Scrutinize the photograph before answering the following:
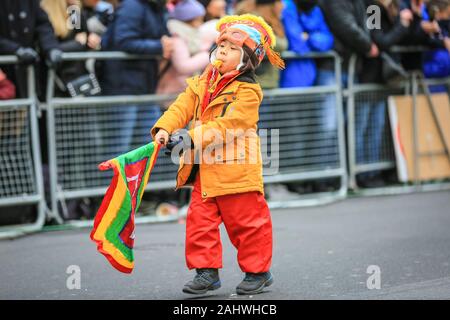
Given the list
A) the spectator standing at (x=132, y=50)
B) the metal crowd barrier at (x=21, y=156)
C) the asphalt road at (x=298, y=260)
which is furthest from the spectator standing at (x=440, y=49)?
the metal crowd barrier at (x=21, y=156)

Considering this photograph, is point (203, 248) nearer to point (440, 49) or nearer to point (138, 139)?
point (138, 139)

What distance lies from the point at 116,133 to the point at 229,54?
12.7 feet

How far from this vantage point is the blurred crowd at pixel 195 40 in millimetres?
9719

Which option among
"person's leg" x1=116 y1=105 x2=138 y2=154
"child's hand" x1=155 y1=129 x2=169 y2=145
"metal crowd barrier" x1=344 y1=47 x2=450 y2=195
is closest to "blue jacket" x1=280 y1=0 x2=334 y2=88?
"metal crowd barrier" x1=344 y1=47 x2=450 y2=195

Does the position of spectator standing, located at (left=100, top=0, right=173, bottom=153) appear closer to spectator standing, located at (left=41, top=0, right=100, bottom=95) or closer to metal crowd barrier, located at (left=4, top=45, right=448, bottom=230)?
metal crowd barrier, located at (left=4, top=45, right=448, bottom=230)

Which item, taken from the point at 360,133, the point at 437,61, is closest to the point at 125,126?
the point at 360,133

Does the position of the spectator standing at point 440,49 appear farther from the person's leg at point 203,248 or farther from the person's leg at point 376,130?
the person's leg at point 203,248

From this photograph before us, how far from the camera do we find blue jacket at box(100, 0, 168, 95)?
393 inches

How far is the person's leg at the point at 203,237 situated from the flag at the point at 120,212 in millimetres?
368

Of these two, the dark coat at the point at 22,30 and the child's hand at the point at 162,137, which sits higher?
the dark coat at the point at 22,30

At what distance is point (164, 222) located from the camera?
9883 millimetres

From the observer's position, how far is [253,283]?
21.2ft

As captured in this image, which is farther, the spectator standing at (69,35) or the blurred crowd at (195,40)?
the spectator standing at (69,35)
